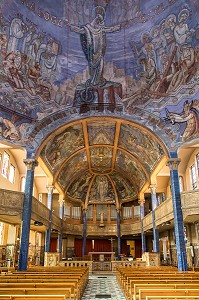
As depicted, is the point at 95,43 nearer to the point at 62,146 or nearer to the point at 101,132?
the point at 101,132

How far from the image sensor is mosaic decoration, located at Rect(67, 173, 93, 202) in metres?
33.9

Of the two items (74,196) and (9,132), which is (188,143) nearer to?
(9,132)

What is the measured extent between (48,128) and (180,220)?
11.6 meters

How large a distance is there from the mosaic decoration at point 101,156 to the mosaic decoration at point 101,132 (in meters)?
1.79

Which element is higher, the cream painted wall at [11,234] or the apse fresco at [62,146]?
the apse fresco at [62,146]

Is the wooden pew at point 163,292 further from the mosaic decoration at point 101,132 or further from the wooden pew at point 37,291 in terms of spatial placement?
the mosaic decoration at point 101,132

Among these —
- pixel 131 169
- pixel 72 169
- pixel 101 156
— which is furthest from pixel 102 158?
pixel 72 169

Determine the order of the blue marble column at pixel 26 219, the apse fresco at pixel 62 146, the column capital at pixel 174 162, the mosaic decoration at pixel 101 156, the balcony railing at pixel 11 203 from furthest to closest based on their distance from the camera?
1. the mosaic decoration at pixel 101 156
2. the apse fresco at pixel 62 146
3. the column capital at pixel 174 162
4. the balcony railing at pixel 11 203
5. the blue marble column at pixel 26 219

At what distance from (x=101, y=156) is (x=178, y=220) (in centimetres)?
1297

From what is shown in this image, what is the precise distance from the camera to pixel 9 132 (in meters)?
19.1

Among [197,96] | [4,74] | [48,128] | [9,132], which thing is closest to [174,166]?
[197,96]

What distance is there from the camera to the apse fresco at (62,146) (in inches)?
885

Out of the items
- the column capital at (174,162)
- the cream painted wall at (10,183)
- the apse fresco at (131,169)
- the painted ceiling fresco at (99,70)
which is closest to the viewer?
the painted ceiling fresco at (99,70)

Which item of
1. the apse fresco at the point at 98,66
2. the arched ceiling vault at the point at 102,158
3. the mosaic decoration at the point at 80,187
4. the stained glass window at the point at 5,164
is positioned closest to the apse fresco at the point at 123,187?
the arched ceiling vault at the point at 102,158
